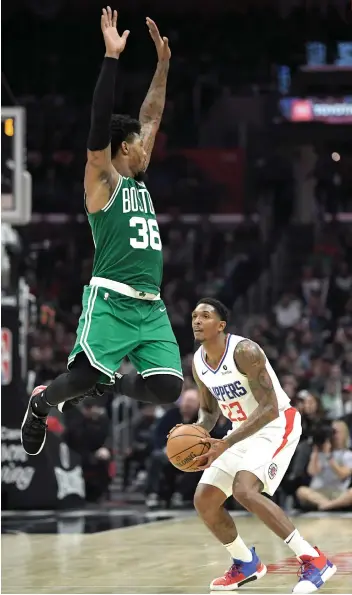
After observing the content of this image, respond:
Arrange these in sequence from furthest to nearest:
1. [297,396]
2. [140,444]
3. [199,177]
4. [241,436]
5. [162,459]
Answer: [199,177] → [140,444] → [297,396] → [162,459] → [241,436]

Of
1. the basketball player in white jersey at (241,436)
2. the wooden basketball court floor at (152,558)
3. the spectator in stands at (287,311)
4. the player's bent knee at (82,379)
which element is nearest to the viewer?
the player's bent knee at (82,379)

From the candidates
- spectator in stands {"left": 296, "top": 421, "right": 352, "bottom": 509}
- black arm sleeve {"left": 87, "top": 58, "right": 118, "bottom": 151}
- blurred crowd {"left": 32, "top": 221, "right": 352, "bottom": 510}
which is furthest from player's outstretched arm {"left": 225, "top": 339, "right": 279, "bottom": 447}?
spectator in stands {"left": 296, "top": 421, "right": 352, "bottom": 509}

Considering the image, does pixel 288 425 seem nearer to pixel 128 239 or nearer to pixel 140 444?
pixel 128 239

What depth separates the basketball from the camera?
6.93 meters

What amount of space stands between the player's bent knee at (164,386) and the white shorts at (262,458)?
3.91 ft

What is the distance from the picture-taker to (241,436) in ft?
24.0

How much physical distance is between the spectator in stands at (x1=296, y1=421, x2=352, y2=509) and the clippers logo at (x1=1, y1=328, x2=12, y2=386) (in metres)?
3.66

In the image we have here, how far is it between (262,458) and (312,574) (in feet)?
2.72

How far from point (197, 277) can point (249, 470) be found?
1653 centimetres

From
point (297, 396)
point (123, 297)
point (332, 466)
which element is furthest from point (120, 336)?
point (297, 396)

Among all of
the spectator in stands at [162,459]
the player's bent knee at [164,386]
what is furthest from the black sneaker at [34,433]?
the spectator in stands at [162,459]

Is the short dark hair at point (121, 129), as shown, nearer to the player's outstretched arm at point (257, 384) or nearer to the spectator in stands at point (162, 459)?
the player's outstretched arm at point (257, 384)

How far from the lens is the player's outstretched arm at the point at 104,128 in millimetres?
6020

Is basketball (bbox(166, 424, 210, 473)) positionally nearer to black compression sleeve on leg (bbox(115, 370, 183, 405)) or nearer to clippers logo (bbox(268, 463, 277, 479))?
black compression sleeve on leg (bbox(115, 370, 183, 405))
